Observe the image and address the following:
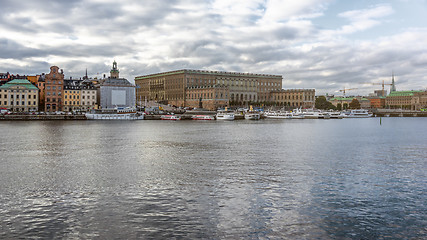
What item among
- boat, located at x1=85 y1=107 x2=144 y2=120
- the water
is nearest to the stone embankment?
boat, located at x1=85 y1=107 x2=144 y2=120

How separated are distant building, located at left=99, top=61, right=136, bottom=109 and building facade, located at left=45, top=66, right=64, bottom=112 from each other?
1544cm

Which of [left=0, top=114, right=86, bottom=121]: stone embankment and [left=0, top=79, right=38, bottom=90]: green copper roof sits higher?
[left=0, top=79, right=38, bottom=90]: green copper roof

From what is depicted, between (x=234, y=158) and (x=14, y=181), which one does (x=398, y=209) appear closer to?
(x=234, y=158)

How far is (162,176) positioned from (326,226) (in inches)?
554

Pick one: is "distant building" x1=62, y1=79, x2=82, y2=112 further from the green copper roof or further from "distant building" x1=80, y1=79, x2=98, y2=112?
the green copper roof

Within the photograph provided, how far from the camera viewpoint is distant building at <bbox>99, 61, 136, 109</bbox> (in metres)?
149

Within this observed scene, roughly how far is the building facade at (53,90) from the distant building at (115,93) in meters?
15.4

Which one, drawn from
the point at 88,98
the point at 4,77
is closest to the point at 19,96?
the point at 88,98

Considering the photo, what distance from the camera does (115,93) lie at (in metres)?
152

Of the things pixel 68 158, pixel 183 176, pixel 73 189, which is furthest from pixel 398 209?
pixel 68 158

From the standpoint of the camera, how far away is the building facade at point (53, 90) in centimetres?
13700

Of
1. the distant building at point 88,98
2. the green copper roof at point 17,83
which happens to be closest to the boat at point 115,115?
the distant building at point 88,98

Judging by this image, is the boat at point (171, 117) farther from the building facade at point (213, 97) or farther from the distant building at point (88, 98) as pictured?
the building facade at point (213, 97)

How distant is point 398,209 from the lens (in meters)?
20.2
